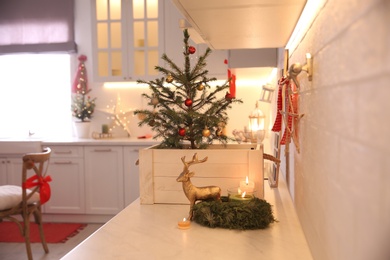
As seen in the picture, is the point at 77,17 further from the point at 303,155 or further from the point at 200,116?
the point at 303,155

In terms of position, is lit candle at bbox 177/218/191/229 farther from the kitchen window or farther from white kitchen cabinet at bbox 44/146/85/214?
the kitchen window

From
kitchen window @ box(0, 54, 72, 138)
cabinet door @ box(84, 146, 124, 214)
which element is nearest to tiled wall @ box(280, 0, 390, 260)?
cabinet door @ box(84, 146, 124, 214)

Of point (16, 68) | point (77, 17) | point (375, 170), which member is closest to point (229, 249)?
point (375, 170)

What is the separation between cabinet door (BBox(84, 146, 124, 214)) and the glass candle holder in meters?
2.83

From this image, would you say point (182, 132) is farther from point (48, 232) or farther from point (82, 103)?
point (82, 103)

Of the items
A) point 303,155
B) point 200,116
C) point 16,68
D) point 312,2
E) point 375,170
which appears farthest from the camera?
point 16,68

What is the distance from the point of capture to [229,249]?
96cm

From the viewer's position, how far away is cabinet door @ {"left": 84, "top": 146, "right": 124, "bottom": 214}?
398cm

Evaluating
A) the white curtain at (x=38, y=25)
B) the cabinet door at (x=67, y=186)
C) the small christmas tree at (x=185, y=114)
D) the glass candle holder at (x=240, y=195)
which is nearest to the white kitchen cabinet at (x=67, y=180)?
the cabinet door at (x=67, y=186)

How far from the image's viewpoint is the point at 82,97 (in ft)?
14.9

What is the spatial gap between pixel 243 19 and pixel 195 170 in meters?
0.57

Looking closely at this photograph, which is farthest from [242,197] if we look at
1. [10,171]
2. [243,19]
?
[10,171]

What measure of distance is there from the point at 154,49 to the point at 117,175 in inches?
55.5

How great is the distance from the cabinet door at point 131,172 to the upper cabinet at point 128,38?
805mm
